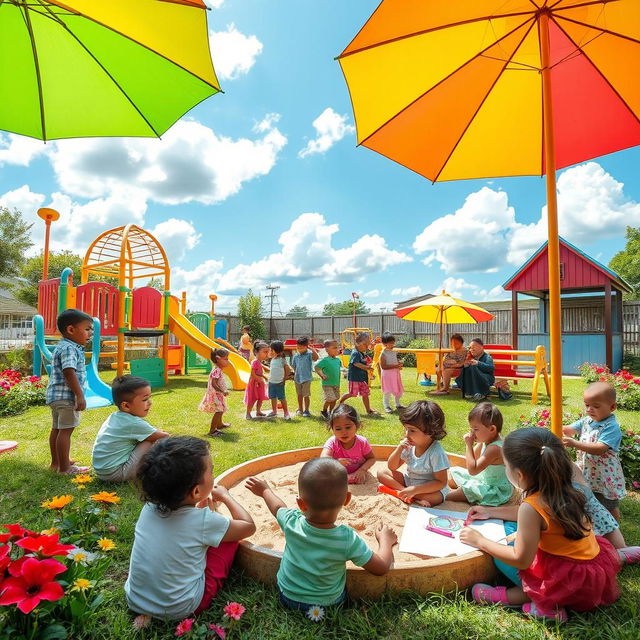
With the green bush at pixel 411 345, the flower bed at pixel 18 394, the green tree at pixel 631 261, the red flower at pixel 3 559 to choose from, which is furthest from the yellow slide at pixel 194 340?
the green tree at pixel 631 261

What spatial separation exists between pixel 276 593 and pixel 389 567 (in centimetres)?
61

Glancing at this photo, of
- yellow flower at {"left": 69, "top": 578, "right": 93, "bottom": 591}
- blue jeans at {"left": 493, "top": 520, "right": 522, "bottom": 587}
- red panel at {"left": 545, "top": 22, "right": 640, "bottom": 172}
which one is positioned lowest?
blue jeans at {"left": 493, "top": 520, "right": 522, "bottom": 587}

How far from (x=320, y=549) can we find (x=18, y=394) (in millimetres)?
7677

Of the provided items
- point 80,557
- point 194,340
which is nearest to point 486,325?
point 194,340

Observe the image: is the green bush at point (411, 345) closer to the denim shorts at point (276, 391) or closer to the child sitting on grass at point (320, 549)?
the denim shorts at point (276, 391)

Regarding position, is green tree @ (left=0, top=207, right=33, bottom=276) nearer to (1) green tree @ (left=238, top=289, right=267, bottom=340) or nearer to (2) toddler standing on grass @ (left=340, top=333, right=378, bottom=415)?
(1) green tree @ (left=238, top=289, right=267, bottom=340)

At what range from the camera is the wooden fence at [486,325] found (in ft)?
48.5

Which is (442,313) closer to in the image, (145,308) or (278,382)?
(278,382)

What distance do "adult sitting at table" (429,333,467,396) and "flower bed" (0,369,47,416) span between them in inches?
331

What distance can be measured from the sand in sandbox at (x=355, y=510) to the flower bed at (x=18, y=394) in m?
5.81

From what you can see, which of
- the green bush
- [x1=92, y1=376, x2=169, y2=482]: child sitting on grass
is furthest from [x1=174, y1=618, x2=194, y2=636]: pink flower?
the green bush

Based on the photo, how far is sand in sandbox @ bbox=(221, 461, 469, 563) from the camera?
2.61 m

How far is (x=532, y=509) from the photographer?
76.2 inches

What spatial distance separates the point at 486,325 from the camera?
18531 mm
